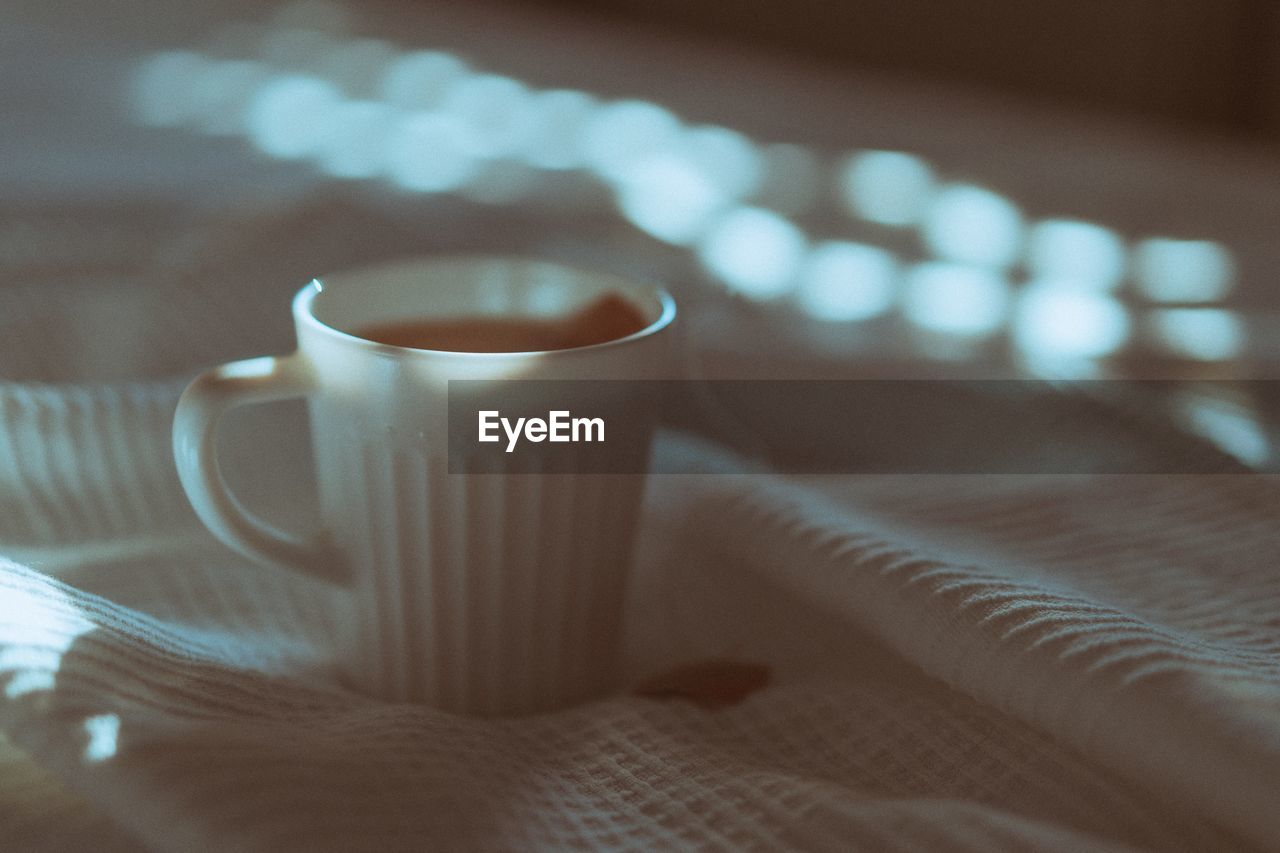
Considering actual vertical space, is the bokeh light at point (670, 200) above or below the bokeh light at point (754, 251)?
above

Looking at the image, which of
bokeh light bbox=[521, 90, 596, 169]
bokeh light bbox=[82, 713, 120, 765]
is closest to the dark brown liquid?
bokeh light bbox=[82, 713, 120, 765]

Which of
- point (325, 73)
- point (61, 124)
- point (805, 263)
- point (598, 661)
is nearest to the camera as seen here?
point (598, 661)

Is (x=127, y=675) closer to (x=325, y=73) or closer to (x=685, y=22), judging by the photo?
(x=325, y=73)

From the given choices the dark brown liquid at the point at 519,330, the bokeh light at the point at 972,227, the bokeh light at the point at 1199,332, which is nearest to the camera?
the dark brown liquid at the point at 519,330

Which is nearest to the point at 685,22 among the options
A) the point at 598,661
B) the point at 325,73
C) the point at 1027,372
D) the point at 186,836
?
the point at 325,73

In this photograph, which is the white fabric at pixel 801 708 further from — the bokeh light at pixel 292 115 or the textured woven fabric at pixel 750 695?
the bokeh light at pixel 292 115

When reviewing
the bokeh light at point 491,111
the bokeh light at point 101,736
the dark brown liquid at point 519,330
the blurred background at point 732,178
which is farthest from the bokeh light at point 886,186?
the bokeh light at point 101,736

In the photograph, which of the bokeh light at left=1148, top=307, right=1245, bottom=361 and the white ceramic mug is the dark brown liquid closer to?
the white ceramic mug
